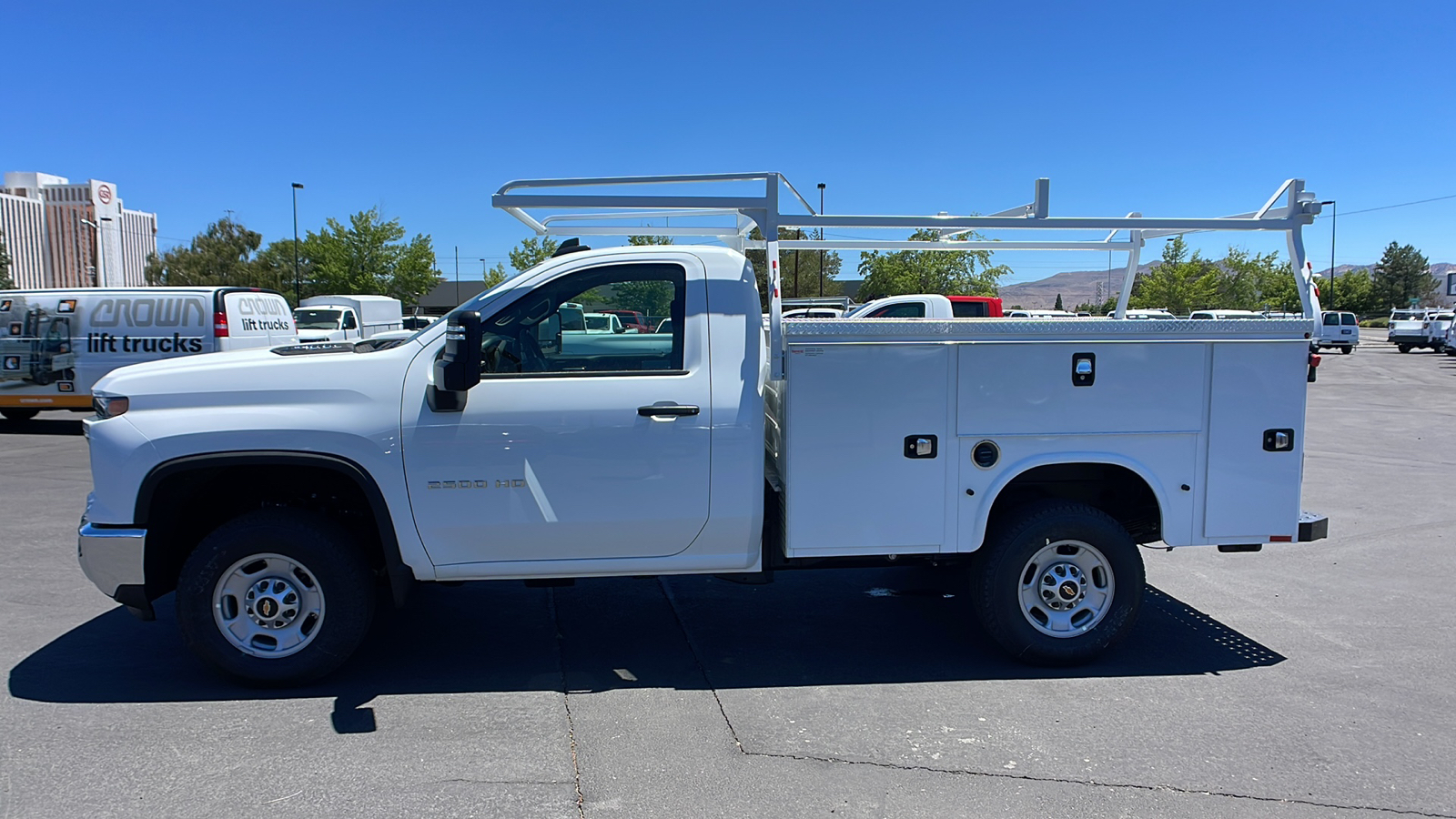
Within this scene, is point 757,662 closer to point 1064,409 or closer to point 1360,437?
point 1064,409

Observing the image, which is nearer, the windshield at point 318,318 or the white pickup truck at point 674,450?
the white pickup truck at point 674,450

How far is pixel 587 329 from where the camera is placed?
15.0 ft

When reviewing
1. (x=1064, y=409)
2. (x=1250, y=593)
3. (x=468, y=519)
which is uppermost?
(x=1064, y=409)

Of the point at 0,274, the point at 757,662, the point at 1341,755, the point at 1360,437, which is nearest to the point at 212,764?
the point at 757,662

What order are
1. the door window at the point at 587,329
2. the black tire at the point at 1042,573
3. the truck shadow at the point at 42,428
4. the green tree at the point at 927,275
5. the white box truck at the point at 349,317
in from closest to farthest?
the door window at the point at 587,329 → the black tire at the point at 1042,573 → the truck shadow at the point at 42,428 → the white box truck at the point at 349,317 → the green tree at the point at 927,275

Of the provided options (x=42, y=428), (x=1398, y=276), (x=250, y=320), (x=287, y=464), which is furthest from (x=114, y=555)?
(x=1398, y=276)

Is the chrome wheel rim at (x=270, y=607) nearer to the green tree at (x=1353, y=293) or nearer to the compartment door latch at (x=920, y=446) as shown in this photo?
the compartment door latch at (x=920, y=446)

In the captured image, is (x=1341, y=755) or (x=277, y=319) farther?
(x=277, y=319)

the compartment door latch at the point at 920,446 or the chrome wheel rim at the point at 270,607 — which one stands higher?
the compartment door latch at the point at 920,446

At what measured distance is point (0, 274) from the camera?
200ft

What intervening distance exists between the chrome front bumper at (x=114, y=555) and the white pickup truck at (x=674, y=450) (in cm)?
1

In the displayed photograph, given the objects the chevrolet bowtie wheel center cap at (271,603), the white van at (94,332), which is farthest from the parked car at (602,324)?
the white van at (94,332)

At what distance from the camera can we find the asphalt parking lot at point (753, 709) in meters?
3.54

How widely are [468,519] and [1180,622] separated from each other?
421 centimetres
